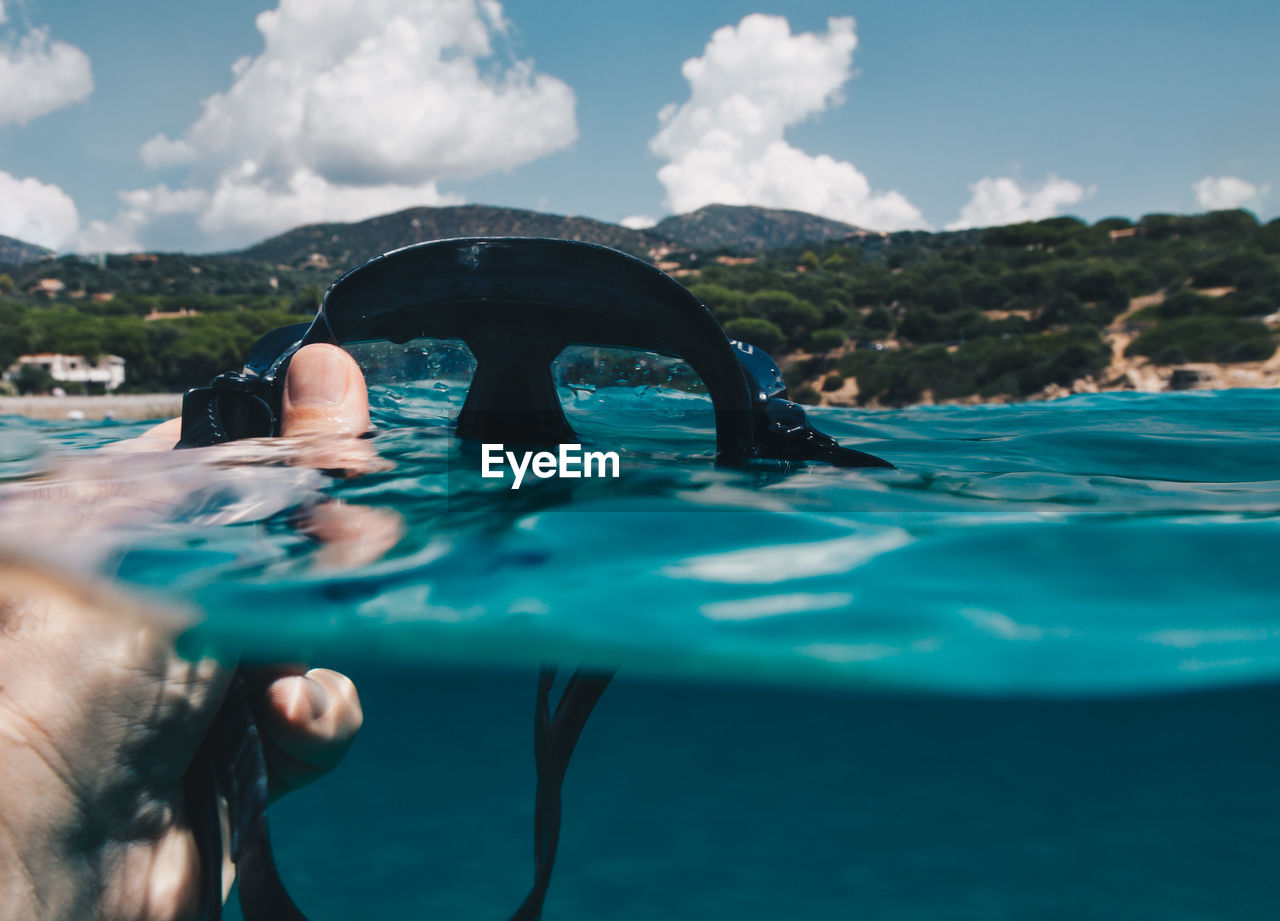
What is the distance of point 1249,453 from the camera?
11.1ft

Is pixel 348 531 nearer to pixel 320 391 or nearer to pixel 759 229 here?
pixel 320 391

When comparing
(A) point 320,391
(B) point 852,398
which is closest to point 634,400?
(A) point 320,391

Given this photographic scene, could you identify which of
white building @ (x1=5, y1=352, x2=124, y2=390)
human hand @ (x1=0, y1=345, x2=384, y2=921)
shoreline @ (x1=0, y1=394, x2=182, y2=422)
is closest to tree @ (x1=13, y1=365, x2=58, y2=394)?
white building @ (x1=5, y1=352, x2=124, y2=390)

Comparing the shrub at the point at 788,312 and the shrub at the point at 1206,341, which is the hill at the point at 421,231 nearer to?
the shrub at the point at 788,312

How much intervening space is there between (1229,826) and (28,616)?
9462 millimetres

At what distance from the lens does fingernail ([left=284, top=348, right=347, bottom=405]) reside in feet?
7.32

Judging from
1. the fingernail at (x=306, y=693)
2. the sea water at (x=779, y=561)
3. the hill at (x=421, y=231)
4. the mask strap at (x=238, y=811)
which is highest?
the hill at (x=421, y=231)

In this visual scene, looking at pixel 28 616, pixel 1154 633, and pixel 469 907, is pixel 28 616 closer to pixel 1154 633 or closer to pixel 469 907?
pixel 1154 633

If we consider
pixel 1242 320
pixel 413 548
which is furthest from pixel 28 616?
pixel 1242 320

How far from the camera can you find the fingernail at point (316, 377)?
2.23 m

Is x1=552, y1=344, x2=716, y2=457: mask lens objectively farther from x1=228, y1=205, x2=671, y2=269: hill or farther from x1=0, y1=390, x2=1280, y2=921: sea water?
x1=228, y1=205, x2=671, y2=269: hill

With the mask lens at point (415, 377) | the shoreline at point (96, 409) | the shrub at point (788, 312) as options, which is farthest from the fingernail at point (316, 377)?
the shrub at point (788, 312)

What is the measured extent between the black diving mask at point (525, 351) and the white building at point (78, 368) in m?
30.2

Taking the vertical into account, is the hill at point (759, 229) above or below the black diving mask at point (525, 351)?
above
